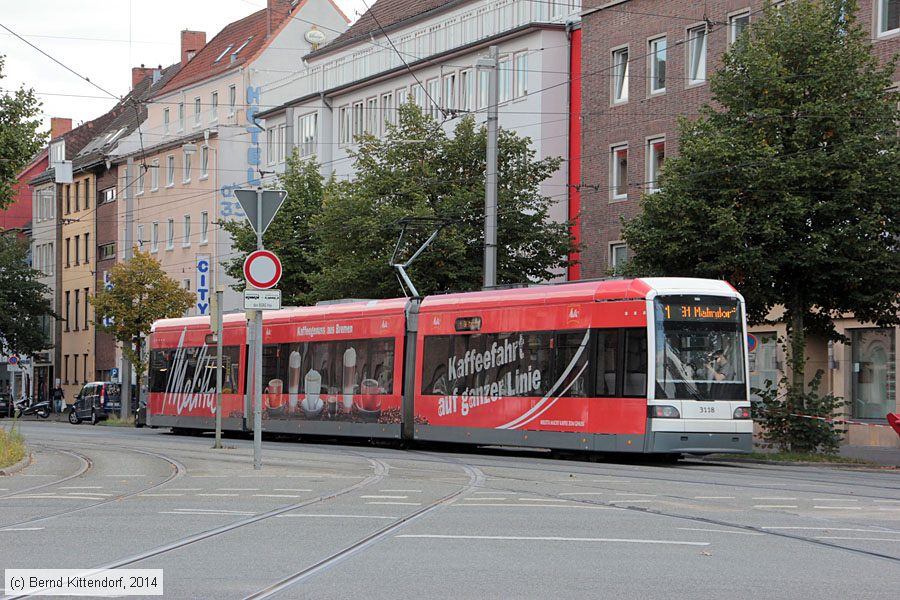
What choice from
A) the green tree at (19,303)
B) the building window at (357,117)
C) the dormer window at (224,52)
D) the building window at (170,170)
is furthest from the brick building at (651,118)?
the green tree at (19,303)

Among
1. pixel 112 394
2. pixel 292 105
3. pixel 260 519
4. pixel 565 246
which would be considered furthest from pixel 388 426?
pixel 292 105

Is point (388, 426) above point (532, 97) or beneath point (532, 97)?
beneath

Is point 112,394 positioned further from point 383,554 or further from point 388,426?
point 383,554

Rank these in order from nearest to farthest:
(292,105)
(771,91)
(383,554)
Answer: (383,554)
(771,91)
(292,105)

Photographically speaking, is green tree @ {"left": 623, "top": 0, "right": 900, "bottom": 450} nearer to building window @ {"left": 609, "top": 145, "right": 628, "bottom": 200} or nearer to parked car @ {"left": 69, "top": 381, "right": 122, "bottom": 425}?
building window @ {"left": 609, "top": 145, "right": 628, "bottom": 200}

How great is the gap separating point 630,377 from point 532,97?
24.9m

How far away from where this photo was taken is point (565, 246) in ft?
131

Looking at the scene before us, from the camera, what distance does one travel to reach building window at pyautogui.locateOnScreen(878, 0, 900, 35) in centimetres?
3469

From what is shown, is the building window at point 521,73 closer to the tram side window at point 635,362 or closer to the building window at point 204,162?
the tram side window at point 635,362

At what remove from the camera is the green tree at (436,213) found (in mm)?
39281

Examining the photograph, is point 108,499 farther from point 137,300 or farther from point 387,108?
point 387,108

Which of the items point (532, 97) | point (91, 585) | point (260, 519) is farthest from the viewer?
point (532, 97)

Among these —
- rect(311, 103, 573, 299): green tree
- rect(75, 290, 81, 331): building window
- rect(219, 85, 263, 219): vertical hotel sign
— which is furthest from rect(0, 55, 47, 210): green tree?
rect(75, 290, 81, 331): building window

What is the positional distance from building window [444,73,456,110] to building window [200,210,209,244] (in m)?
23.6
